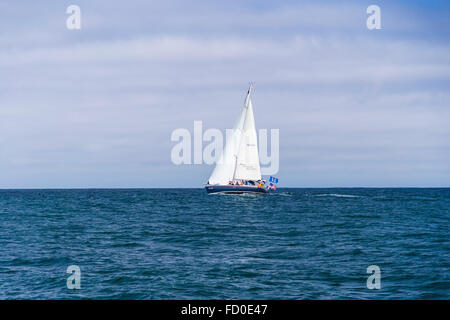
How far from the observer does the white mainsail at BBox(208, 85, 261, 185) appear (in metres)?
96.1

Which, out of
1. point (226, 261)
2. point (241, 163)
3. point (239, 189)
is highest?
point (241, 163)

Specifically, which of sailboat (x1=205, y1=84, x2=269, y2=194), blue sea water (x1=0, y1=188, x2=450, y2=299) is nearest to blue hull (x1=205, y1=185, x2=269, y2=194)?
sailboat (x1=205, y1=84, x2=269, y2=194)

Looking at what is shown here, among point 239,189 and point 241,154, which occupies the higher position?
point 241,154

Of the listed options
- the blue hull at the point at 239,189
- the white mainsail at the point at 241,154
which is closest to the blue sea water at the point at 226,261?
the white mainsail at the point at 241,154

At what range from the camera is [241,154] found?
98.9 meters

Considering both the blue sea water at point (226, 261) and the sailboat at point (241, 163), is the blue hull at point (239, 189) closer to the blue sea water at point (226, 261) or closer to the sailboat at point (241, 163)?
the sailboat at point (241, 163)

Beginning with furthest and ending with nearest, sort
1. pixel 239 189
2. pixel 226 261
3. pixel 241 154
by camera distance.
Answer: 1. pixel 239 189
2. pixel 241 154
3. pixel 226 261

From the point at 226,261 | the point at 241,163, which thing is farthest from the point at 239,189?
the point at 226,261

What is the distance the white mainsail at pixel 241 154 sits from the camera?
315ft

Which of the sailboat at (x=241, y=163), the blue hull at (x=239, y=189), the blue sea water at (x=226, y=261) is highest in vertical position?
the sailboat at (x=241, y=163)

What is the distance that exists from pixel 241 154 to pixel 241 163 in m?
2.17

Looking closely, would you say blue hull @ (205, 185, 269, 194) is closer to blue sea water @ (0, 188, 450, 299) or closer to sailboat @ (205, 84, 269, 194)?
sailboat @ (205, 84, 269, 194)

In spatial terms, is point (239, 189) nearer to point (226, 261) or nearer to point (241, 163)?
point (241, 163)

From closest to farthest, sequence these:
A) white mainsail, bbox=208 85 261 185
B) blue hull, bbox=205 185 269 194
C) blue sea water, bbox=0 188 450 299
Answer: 1. blue sea water, bbox=0 188 450 299
2. white mainsail, bbox=208 85 261 185
3. blue hull, bbox=205 185 269 194
